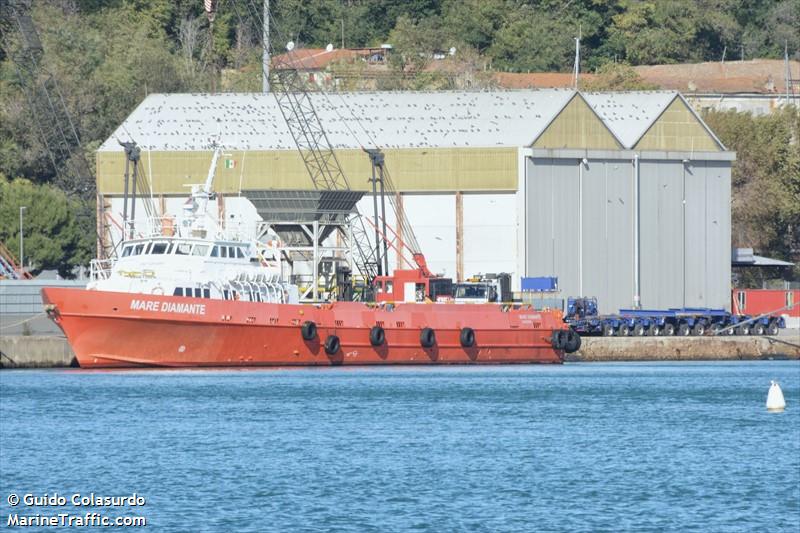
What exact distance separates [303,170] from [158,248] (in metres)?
20.1

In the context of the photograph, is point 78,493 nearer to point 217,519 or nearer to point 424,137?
point 217,519

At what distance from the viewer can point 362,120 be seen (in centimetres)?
8412

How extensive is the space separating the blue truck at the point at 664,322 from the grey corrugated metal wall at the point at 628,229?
1326 mm

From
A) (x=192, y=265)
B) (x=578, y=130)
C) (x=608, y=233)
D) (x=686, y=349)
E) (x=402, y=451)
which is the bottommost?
(x=402, y=451)

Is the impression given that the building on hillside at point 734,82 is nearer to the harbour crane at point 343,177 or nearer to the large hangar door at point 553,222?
the large hangar door at point 553,222

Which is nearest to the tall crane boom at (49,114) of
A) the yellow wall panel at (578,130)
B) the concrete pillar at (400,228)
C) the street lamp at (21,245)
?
the street lamp at (21,245)

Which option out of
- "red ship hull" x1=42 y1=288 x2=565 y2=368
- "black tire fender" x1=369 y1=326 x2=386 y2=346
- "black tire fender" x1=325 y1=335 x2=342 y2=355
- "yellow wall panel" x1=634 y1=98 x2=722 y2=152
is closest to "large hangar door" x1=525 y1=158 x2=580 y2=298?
"yellow wall panel" x1=634 y1=98 x2=722 y2=152

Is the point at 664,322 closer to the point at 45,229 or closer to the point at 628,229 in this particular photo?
the point at 628,229

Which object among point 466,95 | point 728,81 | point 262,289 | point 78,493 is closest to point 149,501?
point 78,493

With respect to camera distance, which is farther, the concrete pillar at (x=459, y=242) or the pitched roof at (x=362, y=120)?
the pitched roof at (x=362, y=120)

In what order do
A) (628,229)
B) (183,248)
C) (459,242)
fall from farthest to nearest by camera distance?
(628,229) → (459,242) → (183,248)

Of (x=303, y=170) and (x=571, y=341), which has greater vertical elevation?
(x=303, y=170)

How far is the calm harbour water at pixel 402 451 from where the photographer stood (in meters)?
33.4

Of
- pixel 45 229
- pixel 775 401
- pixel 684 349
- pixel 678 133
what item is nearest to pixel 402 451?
pixel 775 401
